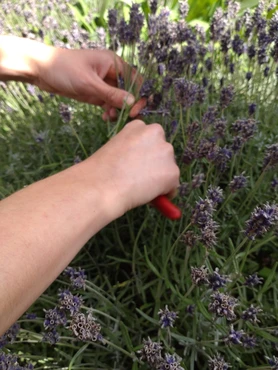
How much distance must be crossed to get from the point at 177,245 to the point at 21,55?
0.85m

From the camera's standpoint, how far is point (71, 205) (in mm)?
818

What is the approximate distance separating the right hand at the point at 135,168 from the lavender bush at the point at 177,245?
0.33ft

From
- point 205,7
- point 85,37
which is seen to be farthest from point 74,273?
point 205,7

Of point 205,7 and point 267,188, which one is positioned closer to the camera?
point 267,188

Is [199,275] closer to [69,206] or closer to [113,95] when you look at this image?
[69,206]

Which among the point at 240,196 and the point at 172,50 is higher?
the point at 172,50

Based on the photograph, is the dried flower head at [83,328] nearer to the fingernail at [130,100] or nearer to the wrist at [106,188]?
the wrist at [106,188]

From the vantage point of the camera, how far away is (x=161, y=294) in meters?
1.20

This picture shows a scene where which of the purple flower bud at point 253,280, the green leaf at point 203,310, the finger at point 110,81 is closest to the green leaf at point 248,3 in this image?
the finger at point 110,81

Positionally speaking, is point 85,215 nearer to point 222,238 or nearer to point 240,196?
point 222,238

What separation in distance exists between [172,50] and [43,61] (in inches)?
17.4

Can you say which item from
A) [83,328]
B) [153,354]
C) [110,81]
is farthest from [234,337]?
[110,81]

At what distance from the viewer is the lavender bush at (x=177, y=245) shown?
918mm

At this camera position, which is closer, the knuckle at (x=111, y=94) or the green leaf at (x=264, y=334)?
the green leaf at (x=264, y=334)
